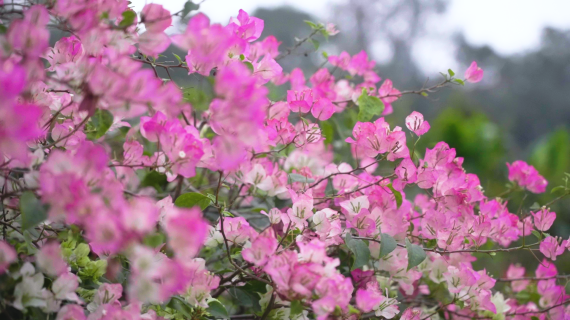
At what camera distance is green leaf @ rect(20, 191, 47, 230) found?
39 centimetres

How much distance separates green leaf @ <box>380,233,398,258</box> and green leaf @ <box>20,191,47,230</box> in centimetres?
39

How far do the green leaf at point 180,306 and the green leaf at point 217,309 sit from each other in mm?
38

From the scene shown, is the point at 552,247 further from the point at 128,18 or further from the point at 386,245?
the point at 128,18

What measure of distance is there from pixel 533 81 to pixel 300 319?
36.7ft

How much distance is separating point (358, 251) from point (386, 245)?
0.12 ft

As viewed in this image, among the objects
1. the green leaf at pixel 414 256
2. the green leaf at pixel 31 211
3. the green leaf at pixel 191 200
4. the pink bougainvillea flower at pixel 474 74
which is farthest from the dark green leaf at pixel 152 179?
the pink bougainvillea flower at pixel 474 74

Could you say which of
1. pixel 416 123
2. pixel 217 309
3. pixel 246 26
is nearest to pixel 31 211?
pixel 217 309

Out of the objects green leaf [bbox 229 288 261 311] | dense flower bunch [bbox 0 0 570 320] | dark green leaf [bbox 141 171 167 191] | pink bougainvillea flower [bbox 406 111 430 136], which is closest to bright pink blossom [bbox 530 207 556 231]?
dense flower bunch [bbox 0 0 570 320]

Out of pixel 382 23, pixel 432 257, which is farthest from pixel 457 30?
pixel 432 257

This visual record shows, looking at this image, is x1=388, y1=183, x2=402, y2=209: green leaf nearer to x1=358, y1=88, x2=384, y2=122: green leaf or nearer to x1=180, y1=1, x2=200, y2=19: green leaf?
x1=358, y1=88, x2=384, y2=122: green leaf

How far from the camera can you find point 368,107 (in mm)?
795

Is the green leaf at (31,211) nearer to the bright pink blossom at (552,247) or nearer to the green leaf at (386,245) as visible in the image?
the green leaf at (386,245)

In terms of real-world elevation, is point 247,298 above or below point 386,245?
below

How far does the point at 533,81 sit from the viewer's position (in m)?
A: 9.91
